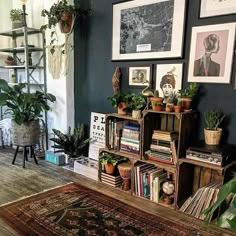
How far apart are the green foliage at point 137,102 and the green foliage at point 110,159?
580mm

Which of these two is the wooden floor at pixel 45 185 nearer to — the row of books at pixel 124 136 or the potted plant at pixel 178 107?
the row of books at pixel 124 136

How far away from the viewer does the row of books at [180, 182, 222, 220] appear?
213 centimetres

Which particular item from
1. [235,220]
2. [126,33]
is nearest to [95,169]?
[126,33]

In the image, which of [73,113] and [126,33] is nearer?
[126,33]

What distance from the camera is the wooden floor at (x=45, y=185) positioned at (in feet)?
6.82

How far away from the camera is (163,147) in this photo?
2393 mm

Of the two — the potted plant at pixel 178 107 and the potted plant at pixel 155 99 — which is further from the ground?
the potted plant at pixel 155 99

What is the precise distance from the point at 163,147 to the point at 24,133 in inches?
72.6

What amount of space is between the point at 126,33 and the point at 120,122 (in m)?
1.03

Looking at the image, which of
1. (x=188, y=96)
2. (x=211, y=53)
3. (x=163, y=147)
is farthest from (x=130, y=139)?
(x=211, y=53)

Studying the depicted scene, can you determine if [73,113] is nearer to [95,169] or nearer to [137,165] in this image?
[95,169]

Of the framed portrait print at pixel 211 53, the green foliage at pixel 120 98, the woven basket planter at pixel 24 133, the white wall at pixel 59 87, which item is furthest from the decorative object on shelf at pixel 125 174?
the woven basket planter at pixel 24 133

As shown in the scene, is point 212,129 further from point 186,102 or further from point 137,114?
point 137,114

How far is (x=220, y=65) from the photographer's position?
2.23m
